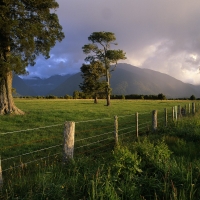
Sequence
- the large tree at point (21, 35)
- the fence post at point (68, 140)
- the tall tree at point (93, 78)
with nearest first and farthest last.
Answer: the fence post at point (68, 140)
the large tree at point (21, 35)
the tall tree at point (93, 78)

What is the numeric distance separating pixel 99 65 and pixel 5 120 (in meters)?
39.1

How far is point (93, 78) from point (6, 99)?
32705 millimetres

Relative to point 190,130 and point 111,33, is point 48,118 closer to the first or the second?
point 190,130

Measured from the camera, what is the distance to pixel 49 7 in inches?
959

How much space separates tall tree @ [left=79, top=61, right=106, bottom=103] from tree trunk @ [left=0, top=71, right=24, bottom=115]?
30632 mm

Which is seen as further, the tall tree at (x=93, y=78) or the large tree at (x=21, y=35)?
the tall tree at (x=93, y=78)

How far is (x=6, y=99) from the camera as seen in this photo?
2478 centimetres

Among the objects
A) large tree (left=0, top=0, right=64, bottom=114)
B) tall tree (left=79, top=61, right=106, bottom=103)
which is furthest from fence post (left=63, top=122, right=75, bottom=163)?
tall tree (left=79, top=61, right=106, bottom=103)

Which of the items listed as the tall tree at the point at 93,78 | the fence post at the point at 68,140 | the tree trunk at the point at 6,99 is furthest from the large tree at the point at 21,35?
the tall tree at the point at 93,78

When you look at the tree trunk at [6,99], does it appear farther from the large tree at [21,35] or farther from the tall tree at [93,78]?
the tall tree at [93,78]

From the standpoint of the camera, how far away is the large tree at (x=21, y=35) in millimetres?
21188

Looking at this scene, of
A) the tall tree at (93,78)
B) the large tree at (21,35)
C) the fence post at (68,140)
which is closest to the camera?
the fence post at (68,140)

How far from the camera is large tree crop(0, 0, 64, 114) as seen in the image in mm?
21188

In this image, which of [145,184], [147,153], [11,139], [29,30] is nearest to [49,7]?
[29,30]
